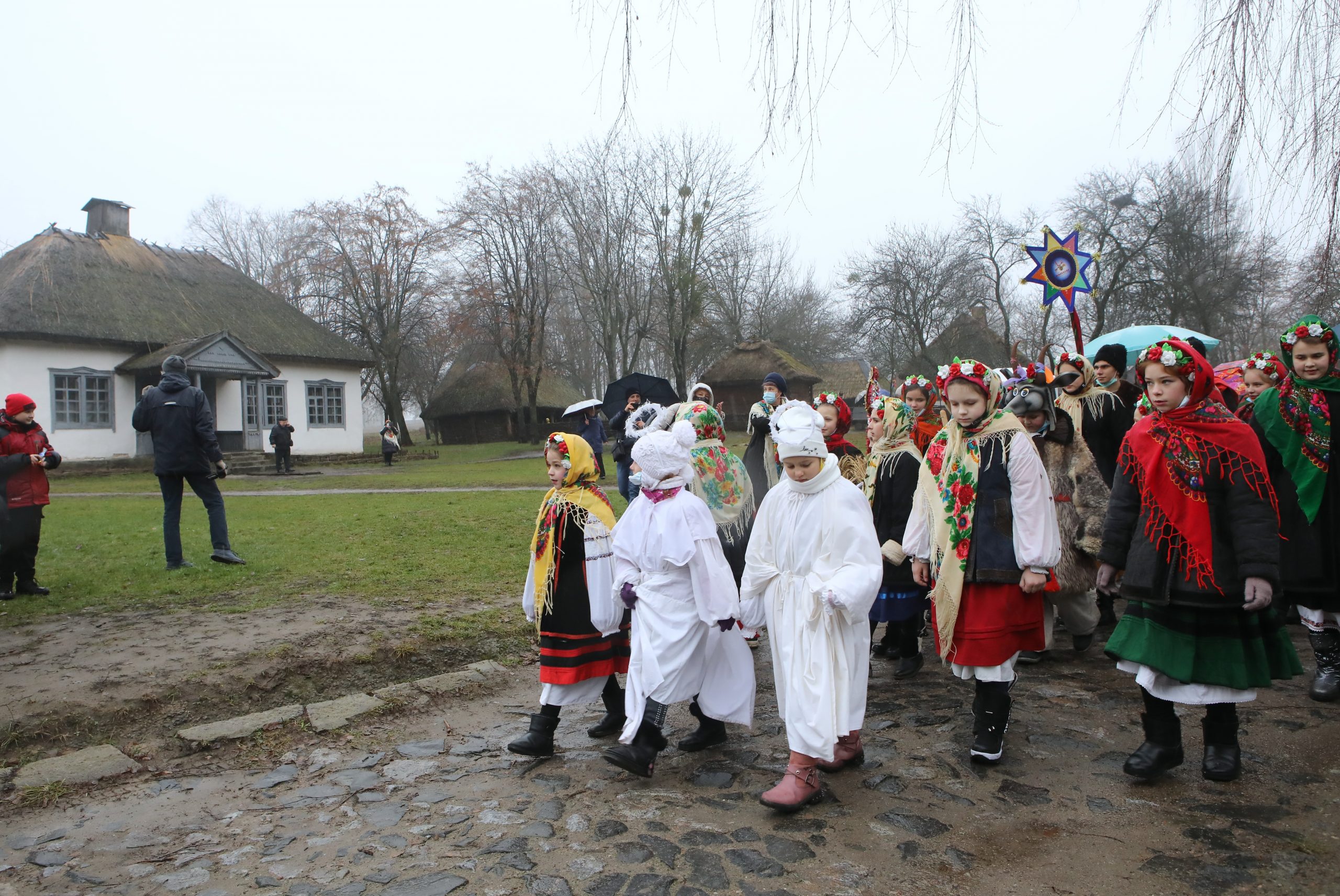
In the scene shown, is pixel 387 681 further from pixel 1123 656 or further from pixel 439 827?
pixel 1123 656

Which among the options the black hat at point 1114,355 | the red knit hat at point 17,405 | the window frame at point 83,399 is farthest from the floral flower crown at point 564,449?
the window frame at point 83,399

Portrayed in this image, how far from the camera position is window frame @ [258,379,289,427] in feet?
98.2

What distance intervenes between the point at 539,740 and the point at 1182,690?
9.74 ft

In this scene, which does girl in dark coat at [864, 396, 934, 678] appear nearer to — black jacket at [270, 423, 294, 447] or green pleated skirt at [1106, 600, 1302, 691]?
green pleated skirt at [1106, 600, 1302, 691]

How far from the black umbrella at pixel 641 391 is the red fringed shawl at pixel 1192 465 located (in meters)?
7.12

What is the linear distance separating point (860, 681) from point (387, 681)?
10.9 ft

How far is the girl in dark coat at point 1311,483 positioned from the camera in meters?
4.63

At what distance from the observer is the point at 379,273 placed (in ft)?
123

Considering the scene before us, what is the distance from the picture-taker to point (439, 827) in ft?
11.7

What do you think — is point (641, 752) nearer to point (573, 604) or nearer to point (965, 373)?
point (573, 604)

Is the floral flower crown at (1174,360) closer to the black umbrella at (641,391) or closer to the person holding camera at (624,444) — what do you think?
the person holding camera at (624,444)

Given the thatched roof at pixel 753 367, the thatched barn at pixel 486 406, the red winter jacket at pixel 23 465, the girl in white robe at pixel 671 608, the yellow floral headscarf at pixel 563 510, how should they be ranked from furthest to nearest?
1. the thatched barn at pixel 486 406
2. the thatched roof at pixel 753 367
3. the red winter jacket at pixel 23 465
4. the yellow floral headscarf at pixel 563 510
5. the girl in white robe at pixel 671 608

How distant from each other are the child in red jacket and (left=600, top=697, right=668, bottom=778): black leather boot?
584cm

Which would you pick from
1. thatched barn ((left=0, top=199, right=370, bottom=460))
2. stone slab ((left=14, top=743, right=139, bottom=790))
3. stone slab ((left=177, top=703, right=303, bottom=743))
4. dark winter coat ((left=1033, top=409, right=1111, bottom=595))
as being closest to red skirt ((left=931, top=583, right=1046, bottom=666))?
dark winter coat ((left=1033, top=409, right=1111, bottom=595))
